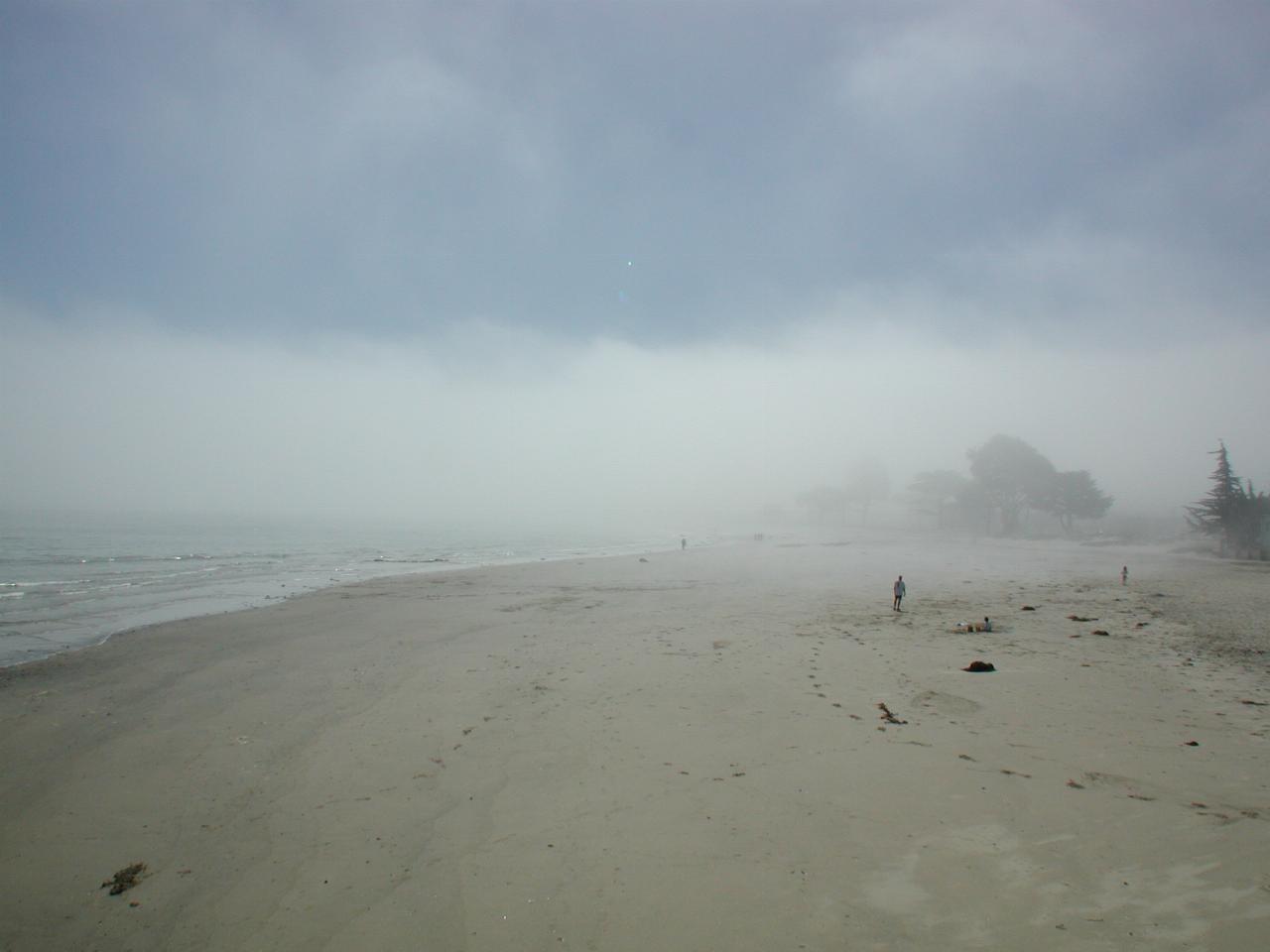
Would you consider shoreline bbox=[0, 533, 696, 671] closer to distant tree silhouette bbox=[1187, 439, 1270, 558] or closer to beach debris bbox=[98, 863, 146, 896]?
beach debris bbox=[98, 863, 146, 896]

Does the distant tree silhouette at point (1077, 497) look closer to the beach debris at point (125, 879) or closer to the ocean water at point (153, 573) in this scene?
the ocean water at point (153, 573)

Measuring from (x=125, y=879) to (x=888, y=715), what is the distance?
979cm

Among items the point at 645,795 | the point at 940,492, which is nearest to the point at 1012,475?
the point at 940,492

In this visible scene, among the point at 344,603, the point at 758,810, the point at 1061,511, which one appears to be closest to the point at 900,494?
the point at 1061,511

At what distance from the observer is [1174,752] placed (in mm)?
7973

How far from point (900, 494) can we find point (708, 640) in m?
132

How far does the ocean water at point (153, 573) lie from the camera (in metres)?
20.3

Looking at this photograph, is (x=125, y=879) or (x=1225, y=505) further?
(x=1225, y=505)

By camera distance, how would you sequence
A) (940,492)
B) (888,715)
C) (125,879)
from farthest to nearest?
(940,492), (888,715), (125,879)

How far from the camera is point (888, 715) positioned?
9508mm

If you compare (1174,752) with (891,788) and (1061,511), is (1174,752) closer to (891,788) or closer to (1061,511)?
(891,788)

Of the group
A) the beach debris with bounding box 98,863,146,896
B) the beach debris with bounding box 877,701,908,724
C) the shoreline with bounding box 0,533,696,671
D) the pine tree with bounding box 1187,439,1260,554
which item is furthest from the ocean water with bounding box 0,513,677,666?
the pine tree with bounding box 1187,439,1260,554

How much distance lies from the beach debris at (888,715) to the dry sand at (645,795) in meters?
0.16

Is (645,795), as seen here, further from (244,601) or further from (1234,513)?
(1234,513)
